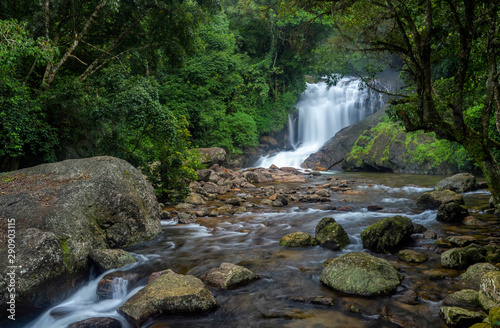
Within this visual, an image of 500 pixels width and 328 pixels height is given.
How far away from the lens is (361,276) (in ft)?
15.0

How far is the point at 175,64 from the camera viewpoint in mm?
14805

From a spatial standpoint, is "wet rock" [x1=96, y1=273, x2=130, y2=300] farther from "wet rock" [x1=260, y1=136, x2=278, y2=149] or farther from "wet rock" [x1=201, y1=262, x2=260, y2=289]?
"wet rock" [x1=260, y1=136, x2=278, y2=149]

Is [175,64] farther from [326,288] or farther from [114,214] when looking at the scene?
A: [326,288]

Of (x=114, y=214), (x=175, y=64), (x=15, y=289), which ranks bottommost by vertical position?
(x=15, y=289)

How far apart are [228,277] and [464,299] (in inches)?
139

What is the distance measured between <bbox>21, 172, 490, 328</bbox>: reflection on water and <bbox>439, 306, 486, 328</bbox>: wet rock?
0.50 ft

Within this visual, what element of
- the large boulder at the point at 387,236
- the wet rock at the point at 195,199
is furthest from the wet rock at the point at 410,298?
the wet rock at the point at 195,199

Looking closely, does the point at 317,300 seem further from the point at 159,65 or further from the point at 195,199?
the point at 159,65

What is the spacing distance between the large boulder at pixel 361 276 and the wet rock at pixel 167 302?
200 cm

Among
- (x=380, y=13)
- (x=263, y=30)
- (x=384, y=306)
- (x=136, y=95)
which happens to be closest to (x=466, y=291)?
(x=384, y=306)

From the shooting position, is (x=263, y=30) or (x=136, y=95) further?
(x=263, y=30)

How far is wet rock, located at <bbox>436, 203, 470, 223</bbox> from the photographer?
821cm

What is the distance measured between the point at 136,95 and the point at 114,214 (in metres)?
5.15

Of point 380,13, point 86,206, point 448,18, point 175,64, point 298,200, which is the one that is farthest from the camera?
point 175,64
